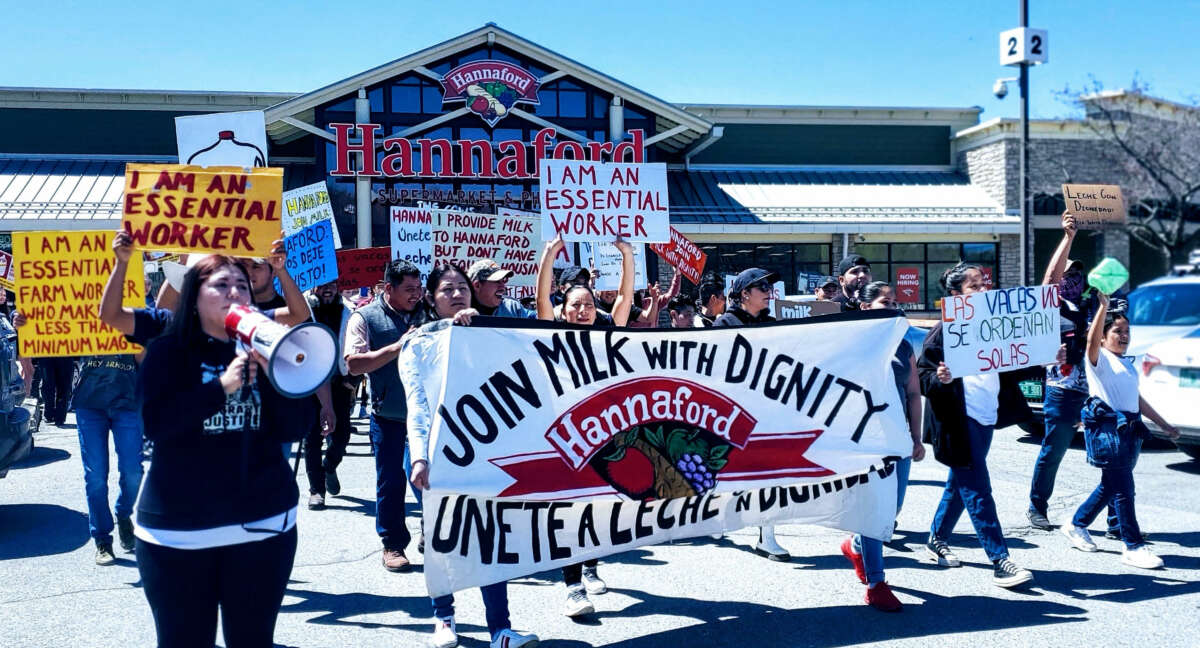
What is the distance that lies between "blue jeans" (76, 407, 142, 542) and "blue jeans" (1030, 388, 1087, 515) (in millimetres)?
5986

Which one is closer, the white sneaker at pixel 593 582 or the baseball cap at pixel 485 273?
the white sneaker at pixel 593 582

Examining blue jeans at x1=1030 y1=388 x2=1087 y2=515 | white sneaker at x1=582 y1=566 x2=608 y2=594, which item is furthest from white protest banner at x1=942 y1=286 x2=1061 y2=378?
white sneaker at x1=582 y1=566 x2=608 y2=594

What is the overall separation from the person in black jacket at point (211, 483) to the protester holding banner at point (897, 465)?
10.4 feet

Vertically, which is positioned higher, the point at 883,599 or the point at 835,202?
the point at 835,202

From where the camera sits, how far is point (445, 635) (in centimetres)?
448

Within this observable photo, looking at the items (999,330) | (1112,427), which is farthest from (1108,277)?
(999,330)

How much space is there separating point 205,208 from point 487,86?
20.6 metres

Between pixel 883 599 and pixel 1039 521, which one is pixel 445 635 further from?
pixel 1039 521

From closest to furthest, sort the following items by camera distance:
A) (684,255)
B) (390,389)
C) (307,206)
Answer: (390,389)
(307,206)
(684,255)

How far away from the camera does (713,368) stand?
4824 mm

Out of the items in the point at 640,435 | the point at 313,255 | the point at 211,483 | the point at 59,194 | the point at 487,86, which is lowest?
the point at 640,435

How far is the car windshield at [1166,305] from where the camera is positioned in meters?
11.1

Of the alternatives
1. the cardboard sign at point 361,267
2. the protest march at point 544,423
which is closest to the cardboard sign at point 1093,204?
the protest march at point 544,423

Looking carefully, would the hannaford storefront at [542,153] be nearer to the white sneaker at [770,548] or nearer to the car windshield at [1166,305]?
the car windshield at [1166,305]
